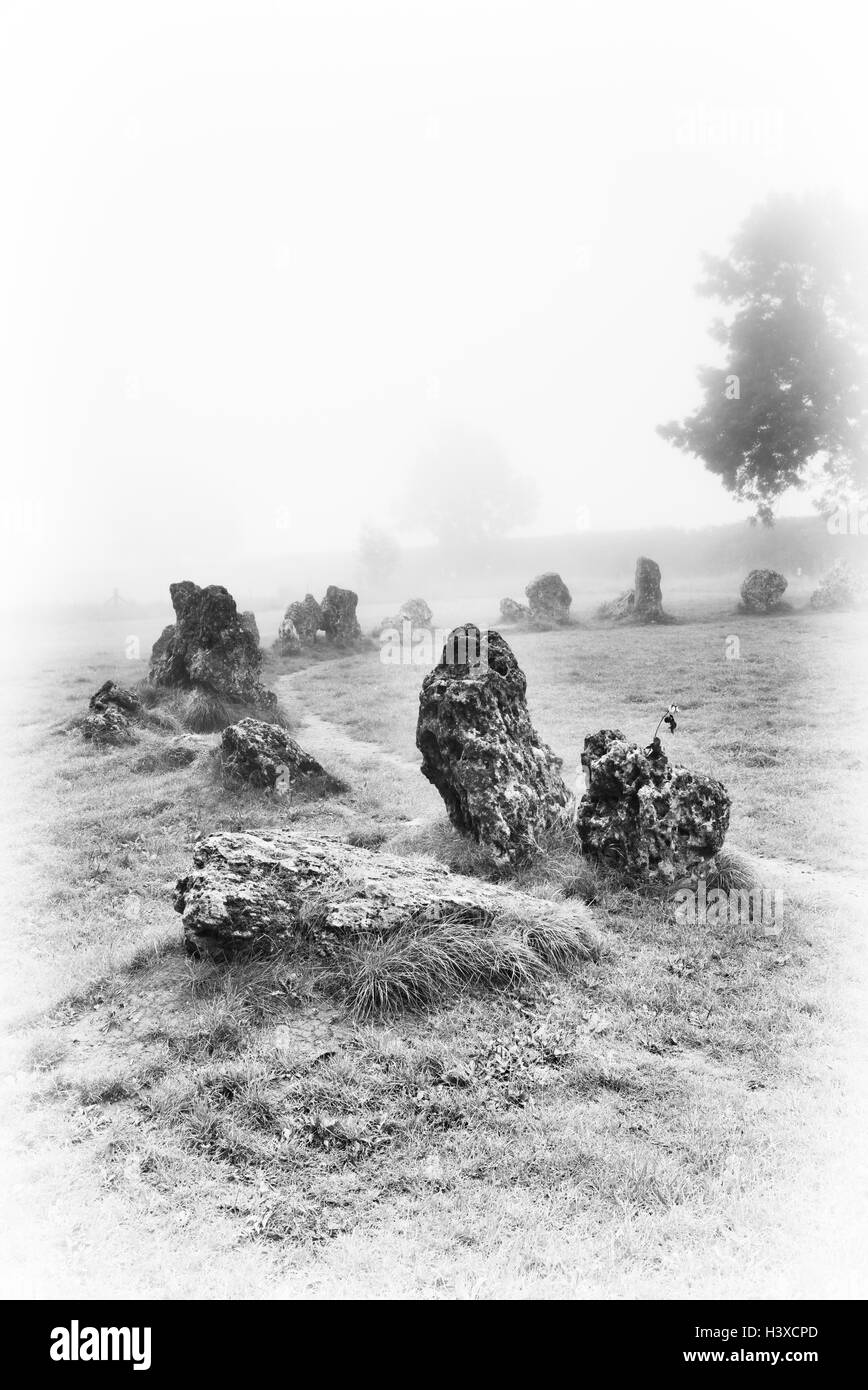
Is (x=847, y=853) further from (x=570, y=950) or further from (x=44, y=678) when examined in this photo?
(x=44, y=678)

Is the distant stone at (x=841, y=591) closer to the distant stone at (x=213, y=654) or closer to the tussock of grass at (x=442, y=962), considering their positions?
the distant stone at (x=213, y=654)

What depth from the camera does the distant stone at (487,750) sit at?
9.77 metres

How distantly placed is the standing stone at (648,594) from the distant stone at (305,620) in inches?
574

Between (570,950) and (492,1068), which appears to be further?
(570,950)

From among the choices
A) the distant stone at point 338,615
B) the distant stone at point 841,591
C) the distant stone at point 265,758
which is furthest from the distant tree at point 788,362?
the distant stone at point 265,758

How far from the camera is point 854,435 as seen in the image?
1410 inches

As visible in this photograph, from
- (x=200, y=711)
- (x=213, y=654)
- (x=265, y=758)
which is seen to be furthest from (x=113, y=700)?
(x=265, y=758)

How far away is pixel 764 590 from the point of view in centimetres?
3325

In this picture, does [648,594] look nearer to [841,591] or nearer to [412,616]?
[841,591]

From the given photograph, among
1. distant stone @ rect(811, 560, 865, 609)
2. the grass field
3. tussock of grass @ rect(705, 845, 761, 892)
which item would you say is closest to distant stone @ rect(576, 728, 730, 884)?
tussock of grass @ rect(705, 845, 761, 892)

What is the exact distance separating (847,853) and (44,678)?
2747 centimetres

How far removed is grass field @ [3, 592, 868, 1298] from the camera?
396 cm
